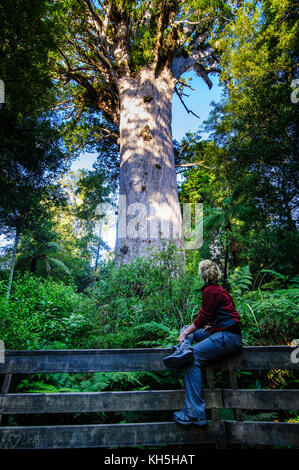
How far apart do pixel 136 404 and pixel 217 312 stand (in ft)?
3.80

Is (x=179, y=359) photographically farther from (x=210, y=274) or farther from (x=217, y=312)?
(x=210, y=274)

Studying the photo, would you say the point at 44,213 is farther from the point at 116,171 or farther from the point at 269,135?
the point at 269,135

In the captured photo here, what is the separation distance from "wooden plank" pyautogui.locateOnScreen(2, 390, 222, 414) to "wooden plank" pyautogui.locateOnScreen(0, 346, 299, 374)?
205 mm

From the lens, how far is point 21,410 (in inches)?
85.4

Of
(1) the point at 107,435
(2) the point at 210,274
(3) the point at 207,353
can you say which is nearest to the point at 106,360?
(1) the point at 107,435

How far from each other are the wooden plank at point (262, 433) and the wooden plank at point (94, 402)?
8.9 inches

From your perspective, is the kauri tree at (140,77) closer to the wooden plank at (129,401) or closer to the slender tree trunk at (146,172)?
the slender tree trunk at (146,172)

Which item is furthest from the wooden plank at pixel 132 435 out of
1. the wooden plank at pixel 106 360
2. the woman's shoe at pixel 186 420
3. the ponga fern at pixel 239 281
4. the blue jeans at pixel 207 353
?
the ponga fern at pixel 239 281

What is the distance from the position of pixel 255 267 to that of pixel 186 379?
5606 mm

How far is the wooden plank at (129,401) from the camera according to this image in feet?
7.08

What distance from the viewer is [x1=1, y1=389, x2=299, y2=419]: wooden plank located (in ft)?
7.08

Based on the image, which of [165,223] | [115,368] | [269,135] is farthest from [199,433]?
[269,135]

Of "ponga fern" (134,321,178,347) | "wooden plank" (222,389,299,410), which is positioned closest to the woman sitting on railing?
"wooden plank" (222,389,299,410)

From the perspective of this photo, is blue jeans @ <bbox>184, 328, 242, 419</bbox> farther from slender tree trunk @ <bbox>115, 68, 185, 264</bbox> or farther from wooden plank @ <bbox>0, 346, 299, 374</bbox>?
slender tree trunk @ <bbox>115, 68, 185, 264</bbox>
